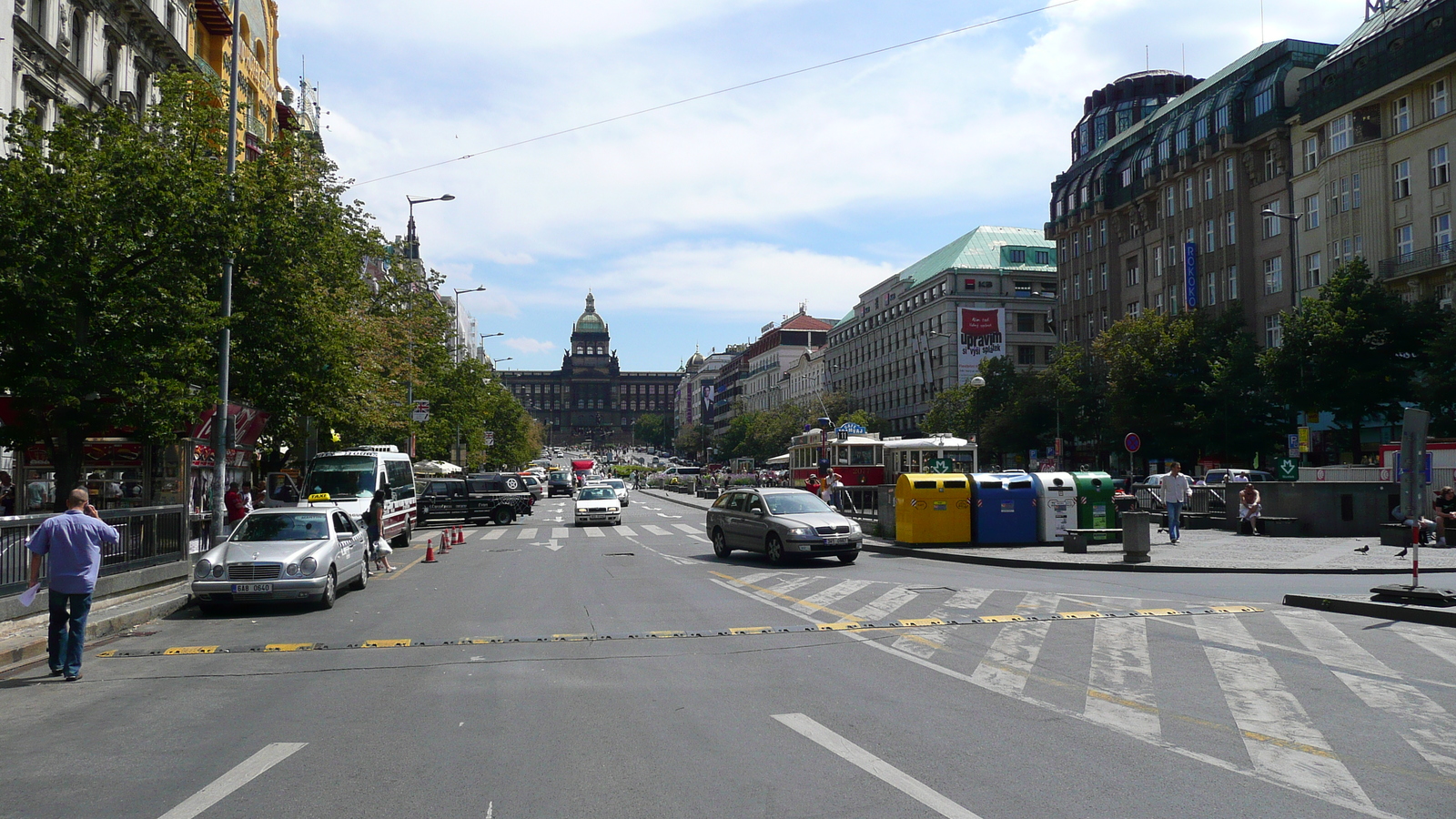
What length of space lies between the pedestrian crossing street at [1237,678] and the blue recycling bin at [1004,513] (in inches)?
357

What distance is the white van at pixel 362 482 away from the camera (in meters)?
26.7

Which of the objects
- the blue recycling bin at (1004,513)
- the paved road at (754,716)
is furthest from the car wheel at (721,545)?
the paved road at (754,716)

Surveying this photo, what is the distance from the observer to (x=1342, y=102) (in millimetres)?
49594

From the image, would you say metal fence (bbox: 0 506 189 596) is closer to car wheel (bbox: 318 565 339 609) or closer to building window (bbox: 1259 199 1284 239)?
car wheel (bbox: 318 565 339 609)

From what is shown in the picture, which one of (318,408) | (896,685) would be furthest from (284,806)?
(318,408)

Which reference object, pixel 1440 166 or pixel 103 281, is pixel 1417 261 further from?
pixel 103 281

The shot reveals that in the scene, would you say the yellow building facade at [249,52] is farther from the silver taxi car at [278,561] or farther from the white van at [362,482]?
the silver taxi car at [278,561]

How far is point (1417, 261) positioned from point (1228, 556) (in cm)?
3188

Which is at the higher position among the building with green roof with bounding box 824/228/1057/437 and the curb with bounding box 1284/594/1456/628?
the building with green roof with bounding box 824/228/1057/437

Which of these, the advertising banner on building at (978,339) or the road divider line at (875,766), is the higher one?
the advertising banner on building at (978,339)

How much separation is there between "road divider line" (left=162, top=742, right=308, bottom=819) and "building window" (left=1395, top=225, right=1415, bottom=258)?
166ft

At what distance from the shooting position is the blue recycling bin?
23.3 m

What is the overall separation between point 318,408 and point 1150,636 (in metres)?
22.5

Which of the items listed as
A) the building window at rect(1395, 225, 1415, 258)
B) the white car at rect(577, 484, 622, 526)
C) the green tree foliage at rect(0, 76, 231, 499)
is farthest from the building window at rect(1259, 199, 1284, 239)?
the green tree foliage at rect(0, 76, 231, 499)
